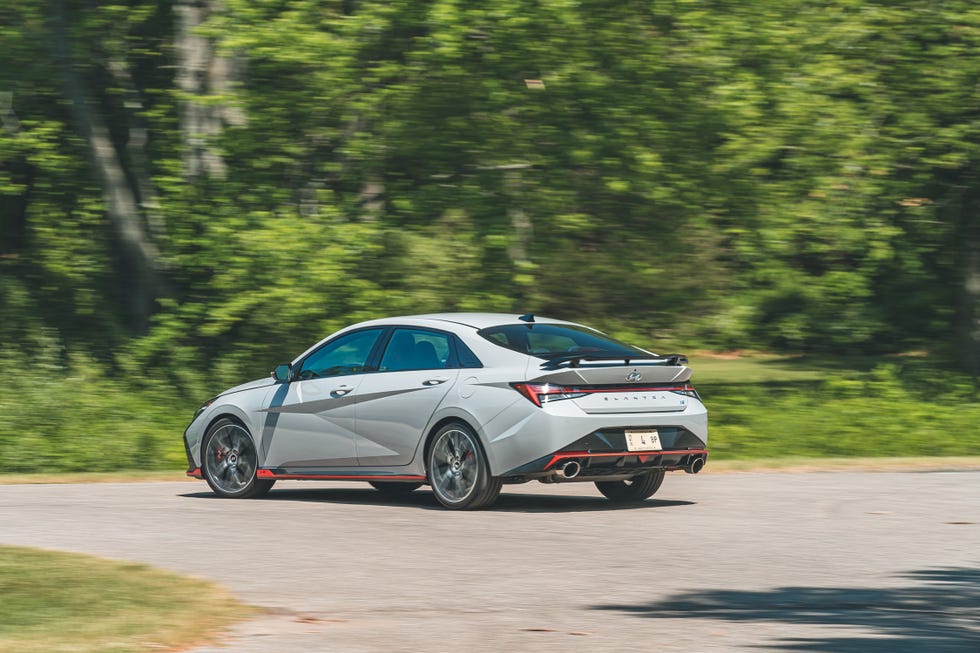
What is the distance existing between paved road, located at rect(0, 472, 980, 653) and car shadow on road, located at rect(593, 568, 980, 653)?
0.8 inches

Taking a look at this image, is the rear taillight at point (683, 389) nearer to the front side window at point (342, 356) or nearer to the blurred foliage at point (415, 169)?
the front side window at point (342, 356)

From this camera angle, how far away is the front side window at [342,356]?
13.2m

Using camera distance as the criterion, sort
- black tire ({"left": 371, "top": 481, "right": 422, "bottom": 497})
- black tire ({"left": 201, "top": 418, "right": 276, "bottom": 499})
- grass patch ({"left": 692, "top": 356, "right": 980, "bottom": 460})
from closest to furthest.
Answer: black tire ({"left": 201, "top": 418, "right": 276, "bottom": 499})
black tire ({"left": 371, "top": 481, "right": 422, "bottom": 497})
grass patch ({"left": 692, "top": 356, "right": 980, "bottom": 460})

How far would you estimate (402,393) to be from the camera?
12.5 m

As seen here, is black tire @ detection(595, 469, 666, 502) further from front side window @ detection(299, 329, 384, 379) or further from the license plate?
front side window @ detection(299, 329, 384, 379)

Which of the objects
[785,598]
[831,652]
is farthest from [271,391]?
[831,652]

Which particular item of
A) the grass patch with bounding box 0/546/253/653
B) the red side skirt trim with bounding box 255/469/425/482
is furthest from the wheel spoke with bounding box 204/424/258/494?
the grass patch with bounding box 0/546/253/653

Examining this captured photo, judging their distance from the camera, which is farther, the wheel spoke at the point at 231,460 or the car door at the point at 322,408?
the wheel spoke at the point at 231,460

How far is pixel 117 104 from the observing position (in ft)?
73.5

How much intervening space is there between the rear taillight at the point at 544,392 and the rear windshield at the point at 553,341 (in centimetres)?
39

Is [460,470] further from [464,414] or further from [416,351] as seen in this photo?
[416,351]

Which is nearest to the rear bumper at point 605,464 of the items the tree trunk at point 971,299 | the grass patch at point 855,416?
the grass patch at point 855,416

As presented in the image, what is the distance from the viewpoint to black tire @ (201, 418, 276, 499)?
13680 mm

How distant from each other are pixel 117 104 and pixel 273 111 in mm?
3221
